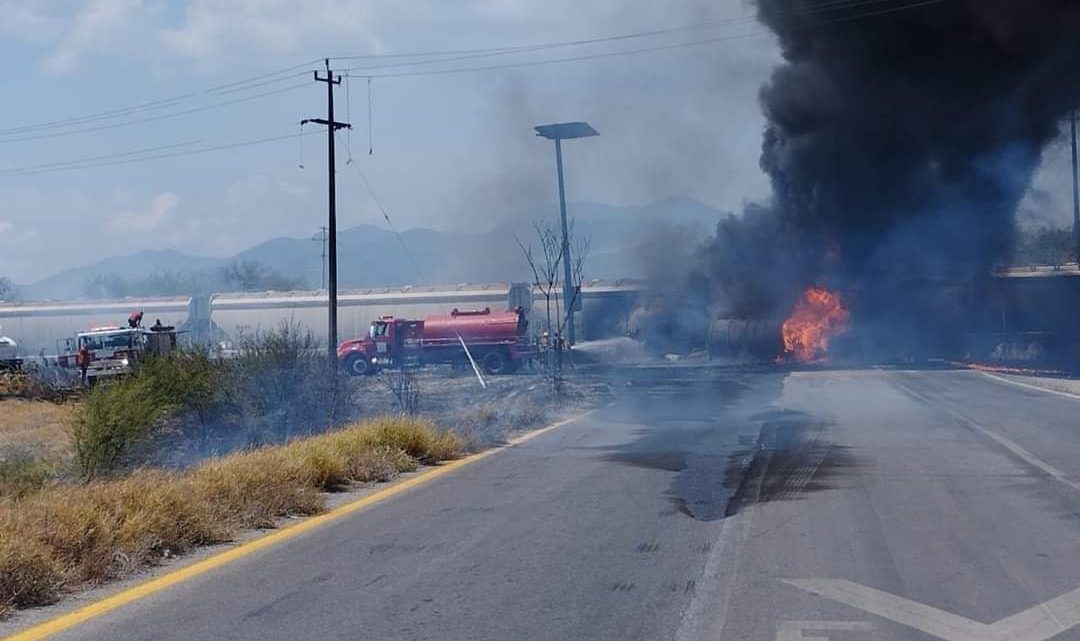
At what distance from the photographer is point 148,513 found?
905 cm

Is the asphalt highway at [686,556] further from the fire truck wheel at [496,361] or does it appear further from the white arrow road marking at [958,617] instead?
the fire truck wheel at [496,361]

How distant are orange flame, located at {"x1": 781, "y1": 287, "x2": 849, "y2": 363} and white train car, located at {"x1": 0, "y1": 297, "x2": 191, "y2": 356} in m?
31.6

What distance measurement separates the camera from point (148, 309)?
62.8 meters

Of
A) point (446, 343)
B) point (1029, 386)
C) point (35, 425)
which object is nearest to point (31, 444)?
point (35, 425)

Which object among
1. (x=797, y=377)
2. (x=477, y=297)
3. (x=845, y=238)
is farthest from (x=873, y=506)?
(x=477, y=297)

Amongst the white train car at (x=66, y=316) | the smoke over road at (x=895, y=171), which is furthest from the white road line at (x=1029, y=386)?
the white train car at (x=66, y=316)

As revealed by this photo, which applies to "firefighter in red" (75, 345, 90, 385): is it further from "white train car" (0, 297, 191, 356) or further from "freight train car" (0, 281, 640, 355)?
"white train car" (0, 297, 191, 356)

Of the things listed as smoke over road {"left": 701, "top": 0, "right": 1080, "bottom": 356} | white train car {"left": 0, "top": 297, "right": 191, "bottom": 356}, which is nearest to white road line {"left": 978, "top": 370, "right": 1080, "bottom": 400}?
smoke over road {"left": 701, "top": 0, "right": 1080, "bottom": 356}

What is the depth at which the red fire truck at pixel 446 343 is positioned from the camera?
46.8 meters

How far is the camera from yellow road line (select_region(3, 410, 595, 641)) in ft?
22.3

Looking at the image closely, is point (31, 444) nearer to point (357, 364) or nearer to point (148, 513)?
point (148, 513)

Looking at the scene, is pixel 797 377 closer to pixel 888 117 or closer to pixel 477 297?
pixel 888 117

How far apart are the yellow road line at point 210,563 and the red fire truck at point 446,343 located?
3253 centimetres

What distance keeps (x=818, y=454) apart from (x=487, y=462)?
13.4 ft
